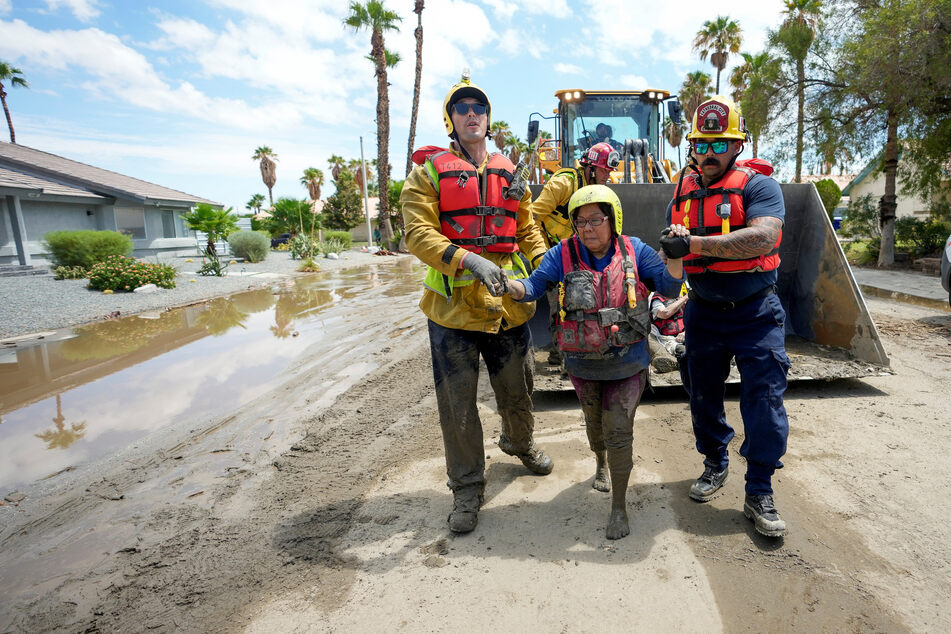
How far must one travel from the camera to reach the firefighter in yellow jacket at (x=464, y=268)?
285 cm

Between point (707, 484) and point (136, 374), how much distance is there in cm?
621

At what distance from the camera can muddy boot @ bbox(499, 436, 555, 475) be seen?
11.1ft

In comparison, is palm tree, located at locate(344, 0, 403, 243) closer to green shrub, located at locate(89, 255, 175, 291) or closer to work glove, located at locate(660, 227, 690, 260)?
green shrub, located at locate(89, 255, 175, 291)

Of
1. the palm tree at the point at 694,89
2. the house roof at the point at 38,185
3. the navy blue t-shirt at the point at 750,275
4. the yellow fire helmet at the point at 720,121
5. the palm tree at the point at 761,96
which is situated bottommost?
the navy blue t-shirt at the point at 750,275

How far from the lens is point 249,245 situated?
857 inches

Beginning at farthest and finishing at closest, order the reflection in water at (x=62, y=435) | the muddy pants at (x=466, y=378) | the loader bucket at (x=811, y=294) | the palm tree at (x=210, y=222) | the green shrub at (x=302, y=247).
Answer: the green shrub at (x=302, y=247) < the palm tree at (x=210, y=222) < the loader bucket at (x=811, y=294) < the reflection in water at (x=62, y=435) < the muddy pants at (x=466, y=378)

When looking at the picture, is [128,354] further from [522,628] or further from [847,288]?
[847,288]

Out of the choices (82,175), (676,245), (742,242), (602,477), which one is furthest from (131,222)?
(742,242)

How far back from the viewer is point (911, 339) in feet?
21.2

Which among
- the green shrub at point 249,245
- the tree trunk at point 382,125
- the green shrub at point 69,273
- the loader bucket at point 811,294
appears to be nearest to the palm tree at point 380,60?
→ the tree trunk at point 382,125

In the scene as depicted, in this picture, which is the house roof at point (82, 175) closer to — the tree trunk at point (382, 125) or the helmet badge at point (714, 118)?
the tree trunk at point (382, 125)

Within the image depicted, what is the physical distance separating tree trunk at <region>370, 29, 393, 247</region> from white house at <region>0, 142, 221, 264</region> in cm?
869

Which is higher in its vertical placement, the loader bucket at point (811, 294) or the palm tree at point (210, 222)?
the palm tree at point (210, 222)

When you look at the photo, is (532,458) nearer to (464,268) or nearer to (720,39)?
(464,268)
